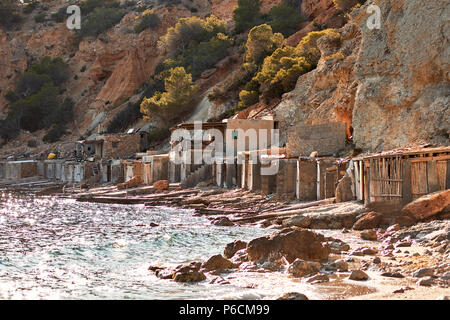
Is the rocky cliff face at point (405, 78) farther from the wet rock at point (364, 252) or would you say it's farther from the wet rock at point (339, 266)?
the wet rock at point (339, 266)

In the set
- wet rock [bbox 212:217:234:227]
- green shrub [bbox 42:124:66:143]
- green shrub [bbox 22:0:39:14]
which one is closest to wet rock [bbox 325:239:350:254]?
wet rock [bbox 212:217:234:227]

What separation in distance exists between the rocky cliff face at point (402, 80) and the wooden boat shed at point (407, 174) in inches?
216

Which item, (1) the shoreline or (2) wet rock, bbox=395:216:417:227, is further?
(2) wet rock, bbox=395:216:417:227

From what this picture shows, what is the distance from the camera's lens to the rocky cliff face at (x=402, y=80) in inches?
872

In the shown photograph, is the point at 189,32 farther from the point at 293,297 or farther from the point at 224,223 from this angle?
the point at 293,297

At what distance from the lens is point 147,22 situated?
82438mm

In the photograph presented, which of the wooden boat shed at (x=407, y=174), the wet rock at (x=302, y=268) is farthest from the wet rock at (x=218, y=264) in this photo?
the wooden boat shed at (x=407, y=174)

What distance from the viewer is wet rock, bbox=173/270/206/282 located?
10.7 metres

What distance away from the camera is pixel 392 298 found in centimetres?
823

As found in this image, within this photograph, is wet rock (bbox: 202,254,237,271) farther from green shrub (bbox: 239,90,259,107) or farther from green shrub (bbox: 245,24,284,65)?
green shrub (bbox: 245,24,284,65)

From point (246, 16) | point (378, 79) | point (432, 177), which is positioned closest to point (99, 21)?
point (246, 16)

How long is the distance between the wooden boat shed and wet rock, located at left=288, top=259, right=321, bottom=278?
265 inches

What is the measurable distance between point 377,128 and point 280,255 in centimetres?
1517
